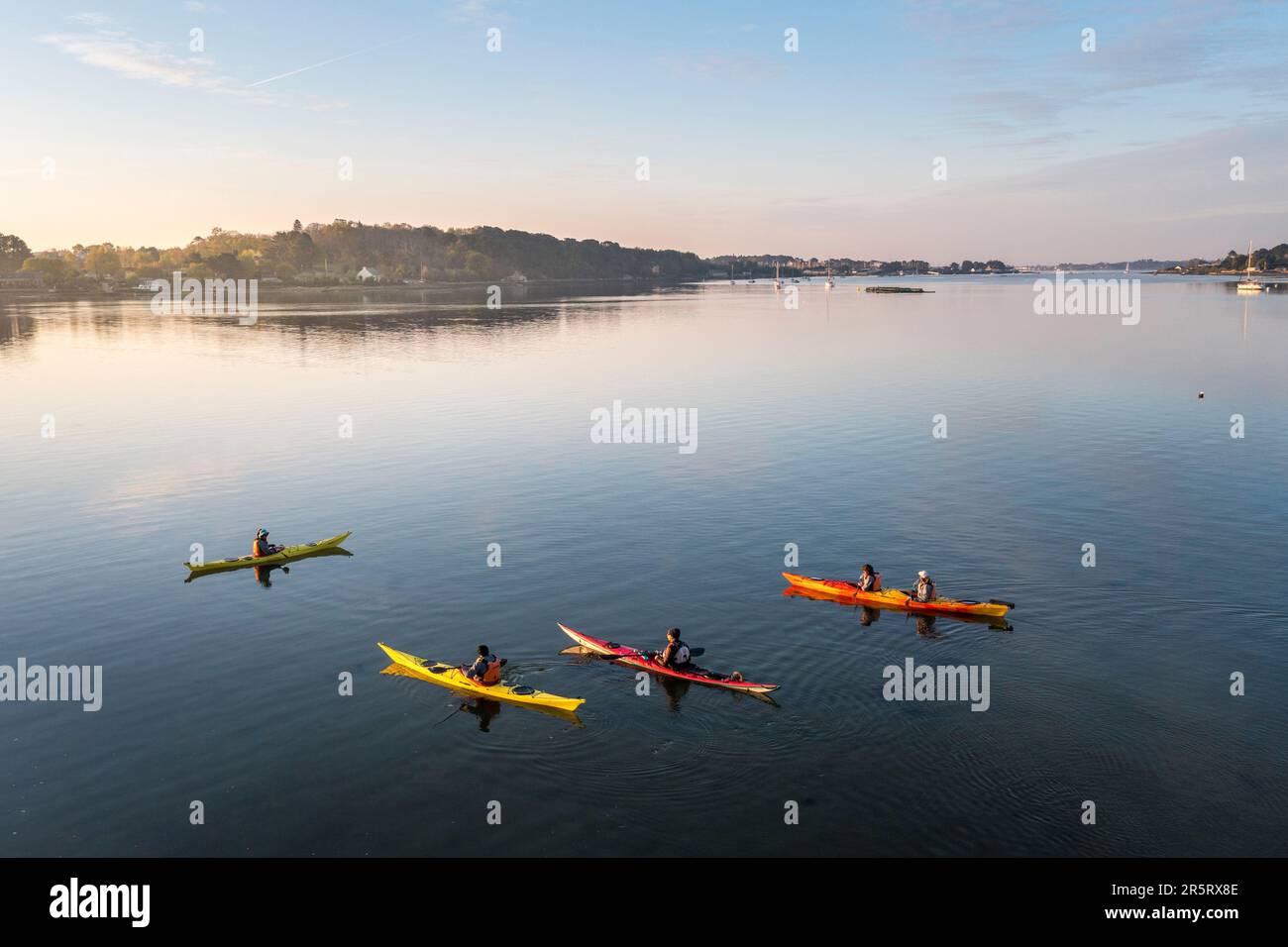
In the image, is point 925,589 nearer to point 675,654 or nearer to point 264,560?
point 675,654

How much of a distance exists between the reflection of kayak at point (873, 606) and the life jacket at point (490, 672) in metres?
16.5

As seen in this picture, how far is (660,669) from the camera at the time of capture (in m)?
35.4

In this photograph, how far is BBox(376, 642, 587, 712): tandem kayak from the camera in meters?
33.0

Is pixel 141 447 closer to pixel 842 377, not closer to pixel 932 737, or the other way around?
pixel 932 737

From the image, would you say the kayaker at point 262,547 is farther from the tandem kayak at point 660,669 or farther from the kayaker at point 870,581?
the kayaker at point 870,581

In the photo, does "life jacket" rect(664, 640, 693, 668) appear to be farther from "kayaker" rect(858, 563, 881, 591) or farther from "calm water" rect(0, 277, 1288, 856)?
"kayaker" rect(858, 563, 881, 591)

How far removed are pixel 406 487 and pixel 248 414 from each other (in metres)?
39.7

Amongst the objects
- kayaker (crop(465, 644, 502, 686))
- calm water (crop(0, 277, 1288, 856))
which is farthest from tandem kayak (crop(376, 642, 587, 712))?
calm water (crop(0, 277, 1288, 856))

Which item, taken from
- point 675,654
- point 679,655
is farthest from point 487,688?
point 679,655

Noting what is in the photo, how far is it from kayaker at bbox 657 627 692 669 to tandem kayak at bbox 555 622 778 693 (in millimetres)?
244

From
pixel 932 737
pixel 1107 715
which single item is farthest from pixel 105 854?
pixel 1107 715

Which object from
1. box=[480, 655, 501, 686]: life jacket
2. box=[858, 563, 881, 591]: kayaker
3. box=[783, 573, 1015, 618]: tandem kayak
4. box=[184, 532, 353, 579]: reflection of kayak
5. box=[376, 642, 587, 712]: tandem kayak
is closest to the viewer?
box=[376, 642, 587, 712]: tandem kayak

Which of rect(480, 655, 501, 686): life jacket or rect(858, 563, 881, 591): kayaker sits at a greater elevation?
rect(858, 563, 881, 591): kayaker

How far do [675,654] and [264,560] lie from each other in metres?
26.3
